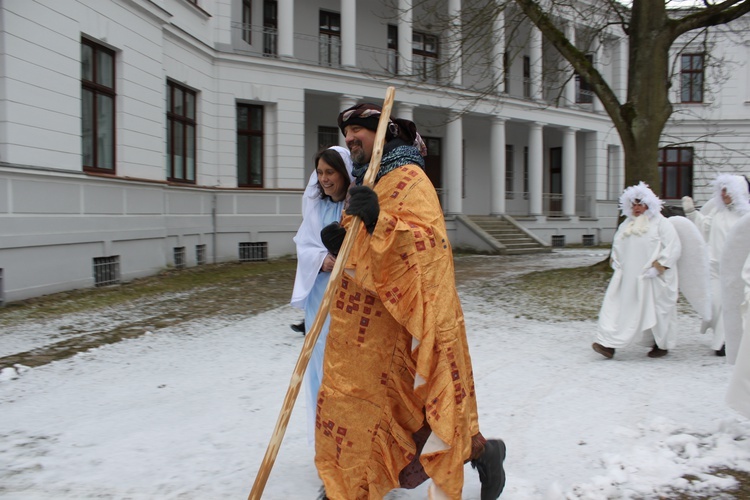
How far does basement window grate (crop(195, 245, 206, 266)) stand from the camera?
15.0m

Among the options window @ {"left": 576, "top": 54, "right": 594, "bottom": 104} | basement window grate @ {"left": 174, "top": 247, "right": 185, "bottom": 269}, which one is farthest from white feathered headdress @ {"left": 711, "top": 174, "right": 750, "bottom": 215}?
window @ {"left": 576, "top": 54, "right": 594, "bottom": 104}

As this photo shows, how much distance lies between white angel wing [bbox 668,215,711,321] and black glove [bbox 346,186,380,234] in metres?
4.78

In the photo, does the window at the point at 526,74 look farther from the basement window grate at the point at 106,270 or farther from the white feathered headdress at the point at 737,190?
the white feathered headdress at the point at 737,190

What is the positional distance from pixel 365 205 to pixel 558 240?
2300cm

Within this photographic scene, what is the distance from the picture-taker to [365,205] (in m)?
2.54

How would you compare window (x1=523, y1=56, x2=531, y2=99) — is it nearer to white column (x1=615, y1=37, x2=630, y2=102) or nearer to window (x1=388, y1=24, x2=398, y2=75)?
white column (x1=615, y1=37, x2=630, y2=102)

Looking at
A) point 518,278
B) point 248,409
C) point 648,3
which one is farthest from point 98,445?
point 648,3

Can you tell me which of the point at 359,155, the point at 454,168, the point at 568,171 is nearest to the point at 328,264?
the point at 359,155

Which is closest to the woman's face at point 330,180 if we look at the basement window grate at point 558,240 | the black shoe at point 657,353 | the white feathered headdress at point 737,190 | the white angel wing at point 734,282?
the white angel wing at point 734,282

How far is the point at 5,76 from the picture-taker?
27.7ft

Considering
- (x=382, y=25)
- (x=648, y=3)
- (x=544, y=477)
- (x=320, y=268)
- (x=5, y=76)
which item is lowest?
(x=544, y=477)

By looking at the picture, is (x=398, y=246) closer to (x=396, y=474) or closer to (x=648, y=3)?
(x=396, y=474)

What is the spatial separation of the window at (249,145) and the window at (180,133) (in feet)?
6.29

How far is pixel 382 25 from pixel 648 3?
38.0ft
